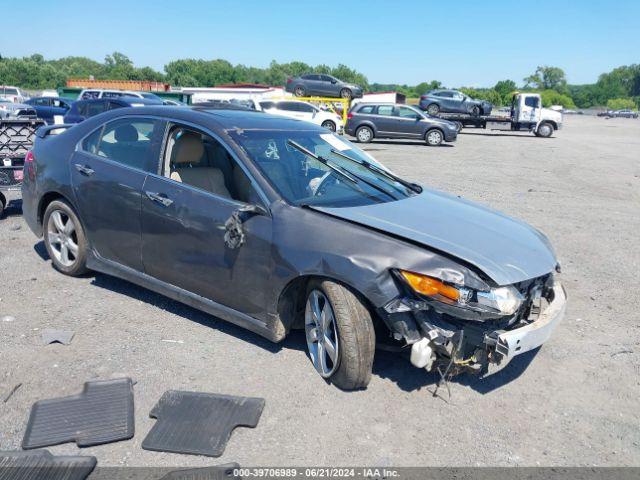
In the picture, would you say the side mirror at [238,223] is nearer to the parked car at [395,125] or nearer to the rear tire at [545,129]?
the parked car at [395,125]

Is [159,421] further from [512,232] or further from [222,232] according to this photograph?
[512,232]

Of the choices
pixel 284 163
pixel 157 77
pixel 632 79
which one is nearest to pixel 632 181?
pixel 284 163

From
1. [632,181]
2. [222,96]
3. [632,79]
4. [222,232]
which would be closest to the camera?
[222,232]

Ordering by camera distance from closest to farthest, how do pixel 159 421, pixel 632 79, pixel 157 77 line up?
pixel 159 421 < pixel 157 77 < pixel 632 79

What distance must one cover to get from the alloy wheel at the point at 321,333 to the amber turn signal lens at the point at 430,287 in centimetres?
56

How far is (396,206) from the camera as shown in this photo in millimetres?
4102

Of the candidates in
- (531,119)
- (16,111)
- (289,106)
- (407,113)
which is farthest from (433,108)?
(16,111)

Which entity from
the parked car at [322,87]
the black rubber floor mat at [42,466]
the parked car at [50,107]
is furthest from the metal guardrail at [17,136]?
the parked car at [322,87]

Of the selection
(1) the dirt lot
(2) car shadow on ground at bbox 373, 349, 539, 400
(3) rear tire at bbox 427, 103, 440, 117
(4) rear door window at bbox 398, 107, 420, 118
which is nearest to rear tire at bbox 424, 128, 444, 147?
(4) rear door window at bbox 398, 107, 420, 118

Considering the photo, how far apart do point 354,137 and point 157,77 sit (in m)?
104

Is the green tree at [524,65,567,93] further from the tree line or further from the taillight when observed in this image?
the taillight

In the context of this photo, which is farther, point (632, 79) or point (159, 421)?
point (632, 79)

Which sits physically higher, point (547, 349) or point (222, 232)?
point (222, 232)

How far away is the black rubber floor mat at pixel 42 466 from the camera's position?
270 centimetres
